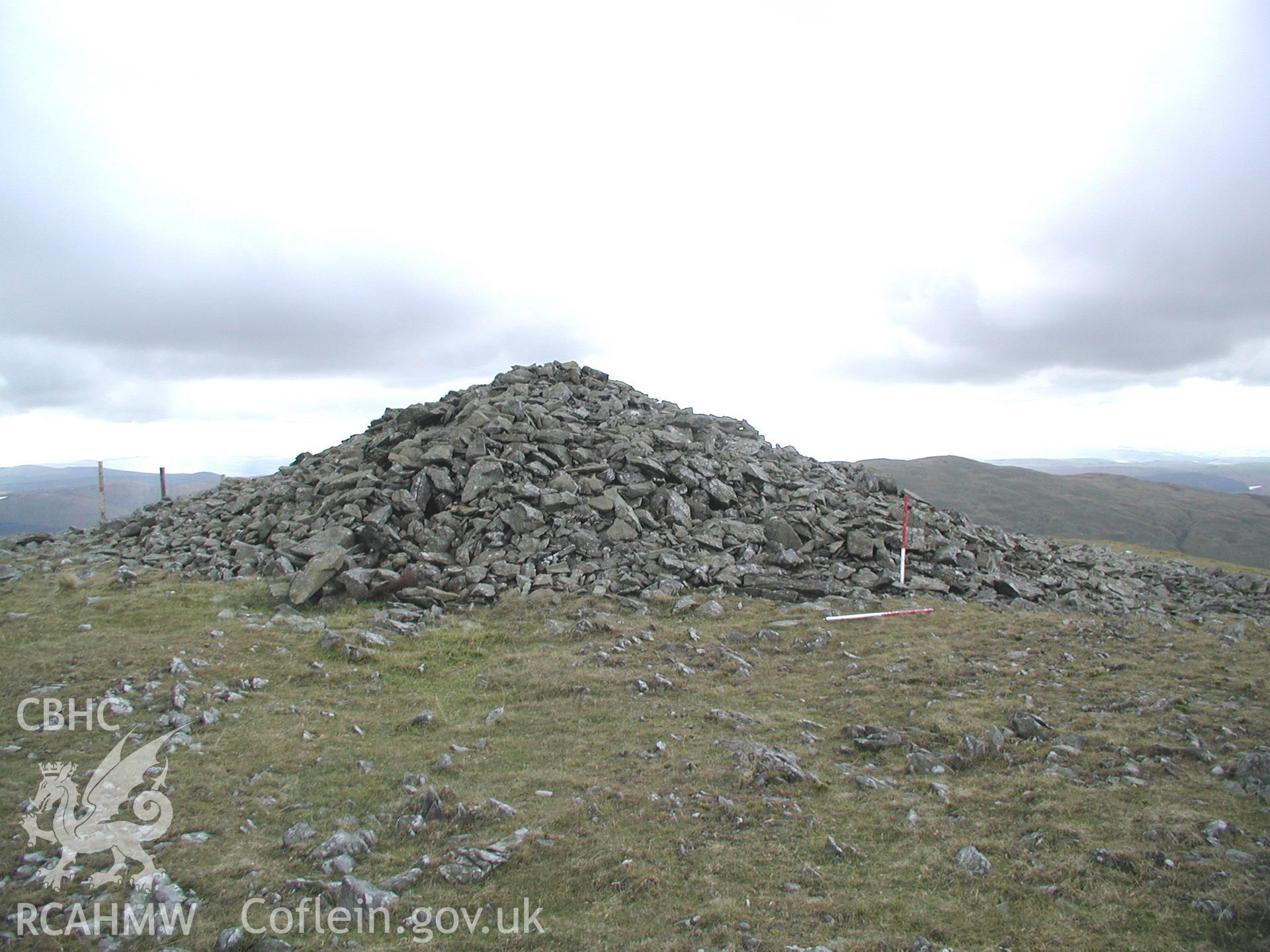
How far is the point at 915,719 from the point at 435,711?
991 centimetres

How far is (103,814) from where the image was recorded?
9680 mm

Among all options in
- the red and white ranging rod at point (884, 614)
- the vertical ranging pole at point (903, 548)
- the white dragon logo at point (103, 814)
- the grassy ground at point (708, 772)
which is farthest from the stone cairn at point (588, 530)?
the white dragon logo at point (103, 814)

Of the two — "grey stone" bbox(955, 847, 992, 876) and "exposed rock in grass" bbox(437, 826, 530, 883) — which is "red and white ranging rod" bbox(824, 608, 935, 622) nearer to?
"grey stone" bbox(955, 847, 992, 876)

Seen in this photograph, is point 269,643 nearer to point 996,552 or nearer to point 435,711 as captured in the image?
point 435,711

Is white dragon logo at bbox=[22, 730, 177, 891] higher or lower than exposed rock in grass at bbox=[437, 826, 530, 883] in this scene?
higher

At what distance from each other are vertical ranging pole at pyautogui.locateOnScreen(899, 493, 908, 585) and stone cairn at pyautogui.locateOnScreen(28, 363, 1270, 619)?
0.21 m

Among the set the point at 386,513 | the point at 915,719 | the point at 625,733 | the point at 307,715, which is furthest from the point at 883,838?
the point at 386,513

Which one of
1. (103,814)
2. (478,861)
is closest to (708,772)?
(478,861)

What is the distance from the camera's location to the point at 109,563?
28.5 metres

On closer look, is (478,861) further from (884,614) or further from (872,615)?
(884,614)

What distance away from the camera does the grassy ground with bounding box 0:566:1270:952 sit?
Result: 762 cm

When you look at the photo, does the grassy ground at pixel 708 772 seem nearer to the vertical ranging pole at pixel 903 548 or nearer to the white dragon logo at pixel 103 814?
the white dragon logo at pixel 103 814

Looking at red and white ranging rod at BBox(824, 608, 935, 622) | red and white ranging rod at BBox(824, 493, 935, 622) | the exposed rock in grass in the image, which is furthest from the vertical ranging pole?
the exposed rock in grass

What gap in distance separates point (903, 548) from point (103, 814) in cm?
2290
